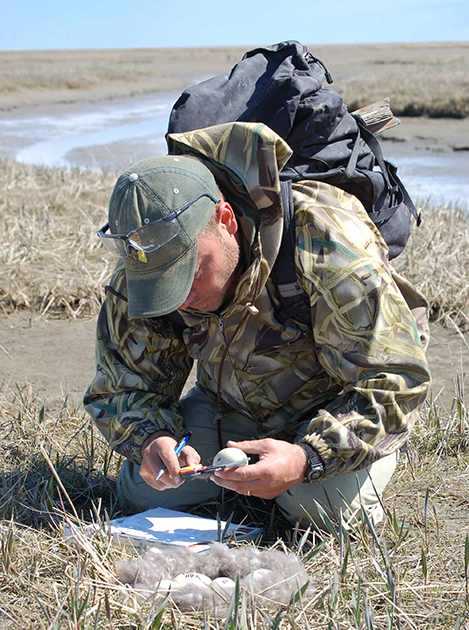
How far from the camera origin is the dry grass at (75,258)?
504 centimetres

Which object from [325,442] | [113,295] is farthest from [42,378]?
[325,442]

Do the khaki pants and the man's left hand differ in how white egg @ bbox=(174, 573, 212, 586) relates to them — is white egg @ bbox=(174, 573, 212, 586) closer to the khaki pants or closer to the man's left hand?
the man's left hand

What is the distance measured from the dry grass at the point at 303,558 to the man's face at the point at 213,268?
2.40 ft

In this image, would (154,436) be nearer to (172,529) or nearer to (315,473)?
(172,529)

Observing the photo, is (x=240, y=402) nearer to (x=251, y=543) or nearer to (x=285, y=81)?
(x=251, y=543)

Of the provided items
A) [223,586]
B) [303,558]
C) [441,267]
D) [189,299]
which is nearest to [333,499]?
[303,558]

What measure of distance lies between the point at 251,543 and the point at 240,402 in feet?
1.71

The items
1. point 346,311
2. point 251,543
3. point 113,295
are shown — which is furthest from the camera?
point 113,295

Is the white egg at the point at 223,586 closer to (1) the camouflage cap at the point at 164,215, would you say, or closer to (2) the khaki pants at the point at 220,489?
(2) the khaki pants at the point at 220,489

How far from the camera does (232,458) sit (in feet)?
7.75

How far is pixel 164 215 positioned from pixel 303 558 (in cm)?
116

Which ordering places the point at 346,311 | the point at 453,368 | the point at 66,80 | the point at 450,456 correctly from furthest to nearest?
the point at 66,80 < the point at 453,368 < the point at 450,456 < the point at 346,311

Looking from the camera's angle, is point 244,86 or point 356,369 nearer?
point 356,369

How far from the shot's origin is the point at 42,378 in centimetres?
430
